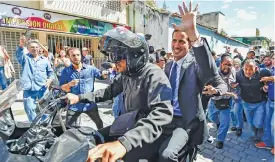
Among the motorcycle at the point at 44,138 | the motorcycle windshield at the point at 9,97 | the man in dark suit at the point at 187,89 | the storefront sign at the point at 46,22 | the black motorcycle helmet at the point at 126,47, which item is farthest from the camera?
the storefront sign at the point at 46,22

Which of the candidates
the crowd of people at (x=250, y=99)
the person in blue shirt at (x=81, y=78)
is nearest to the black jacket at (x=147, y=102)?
the person in blue shirt at (x=81, y=78)

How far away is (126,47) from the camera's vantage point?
5.80 feet

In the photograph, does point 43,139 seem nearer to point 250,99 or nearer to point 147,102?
point 147,102

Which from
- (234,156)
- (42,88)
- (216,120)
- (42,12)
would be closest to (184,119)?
(234,156)

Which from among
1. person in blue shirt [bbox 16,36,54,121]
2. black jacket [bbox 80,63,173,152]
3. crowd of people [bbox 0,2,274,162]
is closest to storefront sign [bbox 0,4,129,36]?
person in blue shirt [bbox 16,36,54,121]

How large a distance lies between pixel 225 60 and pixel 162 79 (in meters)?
3.03

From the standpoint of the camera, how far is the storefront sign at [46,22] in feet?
30.8

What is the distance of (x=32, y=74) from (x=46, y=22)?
7450 millimetres

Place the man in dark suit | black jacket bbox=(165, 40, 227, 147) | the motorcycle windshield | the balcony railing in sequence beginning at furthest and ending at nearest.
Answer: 1. the balcony railing
2. black jacket bbox=(165, 40, 227, 147)
3. the man in dark suit
4. the motorcycle windshield

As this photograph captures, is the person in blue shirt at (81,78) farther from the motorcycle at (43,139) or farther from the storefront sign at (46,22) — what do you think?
the storefront sign at (46,22)

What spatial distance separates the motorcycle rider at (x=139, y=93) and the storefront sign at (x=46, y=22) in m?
9.40

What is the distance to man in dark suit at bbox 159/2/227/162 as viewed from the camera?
1.93 m

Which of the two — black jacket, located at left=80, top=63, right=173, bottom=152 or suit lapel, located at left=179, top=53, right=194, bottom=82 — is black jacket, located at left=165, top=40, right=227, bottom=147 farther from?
black jacket, located at left=80, top=63, right=173, bottom=152

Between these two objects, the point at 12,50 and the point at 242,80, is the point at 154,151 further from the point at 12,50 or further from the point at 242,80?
the point at 12,50
